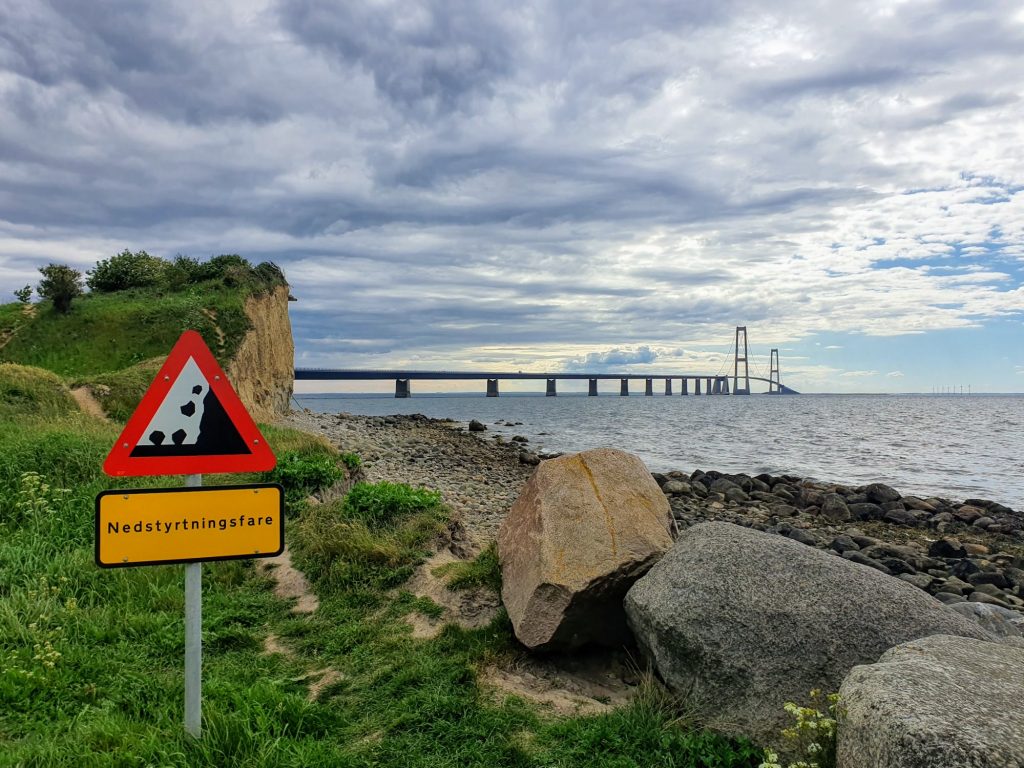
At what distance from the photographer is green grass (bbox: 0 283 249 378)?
2762 cm

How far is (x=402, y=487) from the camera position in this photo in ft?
33.6

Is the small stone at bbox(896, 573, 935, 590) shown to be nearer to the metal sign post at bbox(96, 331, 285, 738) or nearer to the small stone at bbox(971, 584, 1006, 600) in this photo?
the small stone at bbox(971, 584, 1006, 600)

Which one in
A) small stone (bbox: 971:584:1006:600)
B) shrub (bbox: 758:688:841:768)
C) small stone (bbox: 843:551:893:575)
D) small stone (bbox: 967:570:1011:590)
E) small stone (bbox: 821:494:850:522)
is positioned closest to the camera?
shrub (bbox: 758:688:841:768)

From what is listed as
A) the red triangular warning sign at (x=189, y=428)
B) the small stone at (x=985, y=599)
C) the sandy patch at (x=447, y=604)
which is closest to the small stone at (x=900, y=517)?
the small stone at (x=985, y=599)

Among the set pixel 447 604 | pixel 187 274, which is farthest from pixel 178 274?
pixel 447 604

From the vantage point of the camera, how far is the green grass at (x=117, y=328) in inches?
1088

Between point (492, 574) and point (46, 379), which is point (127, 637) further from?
point (46, 379)

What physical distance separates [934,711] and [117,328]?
32.9m

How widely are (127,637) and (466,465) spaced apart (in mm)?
24215

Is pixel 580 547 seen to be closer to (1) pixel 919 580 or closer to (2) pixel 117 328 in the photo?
(1) pixel 919 580

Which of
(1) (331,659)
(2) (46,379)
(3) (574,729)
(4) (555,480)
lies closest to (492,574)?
(4) (555,480)

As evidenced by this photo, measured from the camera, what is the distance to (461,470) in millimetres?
28547

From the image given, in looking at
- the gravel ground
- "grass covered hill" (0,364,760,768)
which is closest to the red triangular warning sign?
"grass covered hill" (0,364,760,768)

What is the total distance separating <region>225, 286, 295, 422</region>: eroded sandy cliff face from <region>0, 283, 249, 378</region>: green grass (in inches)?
29.4
